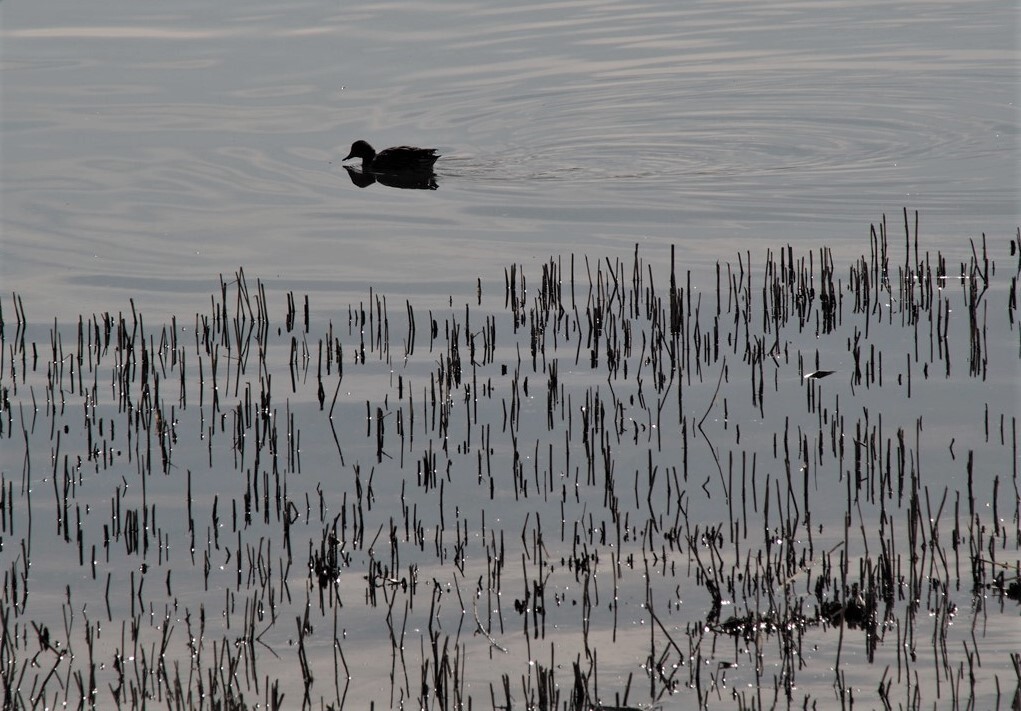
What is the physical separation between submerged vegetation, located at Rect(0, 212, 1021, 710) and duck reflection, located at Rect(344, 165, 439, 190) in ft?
15.2

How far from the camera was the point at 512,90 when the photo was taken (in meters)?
19.0

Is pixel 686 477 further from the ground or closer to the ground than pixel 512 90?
closer to the ground

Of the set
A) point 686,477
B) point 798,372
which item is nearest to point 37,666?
point 686,477

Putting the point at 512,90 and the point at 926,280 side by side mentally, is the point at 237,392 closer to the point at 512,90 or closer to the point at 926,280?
the point at 926,280

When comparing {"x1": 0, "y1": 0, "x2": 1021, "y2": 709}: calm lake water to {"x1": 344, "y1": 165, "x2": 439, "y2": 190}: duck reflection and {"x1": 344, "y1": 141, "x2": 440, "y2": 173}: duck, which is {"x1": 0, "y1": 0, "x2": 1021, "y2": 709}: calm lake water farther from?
{"x1": 344, "y1": 141, "x2": 440, "y2": 173}: duck

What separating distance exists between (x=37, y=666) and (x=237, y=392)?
3.19m

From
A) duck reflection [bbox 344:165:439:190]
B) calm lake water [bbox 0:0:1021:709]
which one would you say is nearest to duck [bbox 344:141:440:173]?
duck reflection [bbox 344:165:439:190]

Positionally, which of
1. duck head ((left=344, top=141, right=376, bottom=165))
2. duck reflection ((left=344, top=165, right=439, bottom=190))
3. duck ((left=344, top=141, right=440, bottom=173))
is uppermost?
duck head ((left=344, top=141, right=376, bottom=165))

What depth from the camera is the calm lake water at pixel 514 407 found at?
5477 mm

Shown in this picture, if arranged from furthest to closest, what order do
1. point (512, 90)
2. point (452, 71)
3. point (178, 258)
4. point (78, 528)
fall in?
point (452, 71) → point (512, 90) → point (178, 258) → point (78, 528)

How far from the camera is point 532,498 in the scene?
22.8 feet

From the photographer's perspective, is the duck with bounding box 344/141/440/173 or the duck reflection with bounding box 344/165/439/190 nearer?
the duck reflection with bounding box 344/165/439/190

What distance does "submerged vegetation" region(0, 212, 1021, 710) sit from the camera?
17.3 feet

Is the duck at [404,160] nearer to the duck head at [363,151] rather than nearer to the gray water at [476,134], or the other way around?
the duck head at [363,151]
